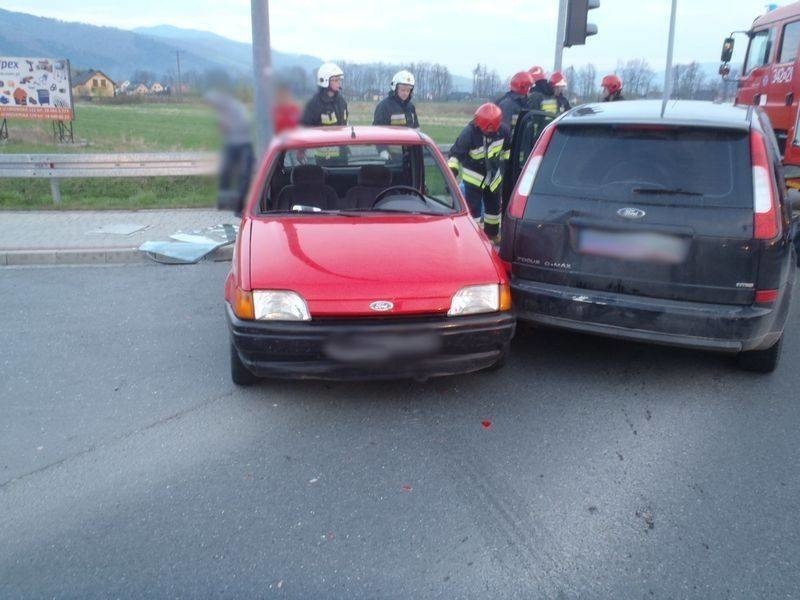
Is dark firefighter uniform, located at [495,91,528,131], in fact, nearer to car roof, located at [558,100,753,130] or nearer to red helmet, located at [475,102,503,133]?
red helmet, located at [475,102,503,133]

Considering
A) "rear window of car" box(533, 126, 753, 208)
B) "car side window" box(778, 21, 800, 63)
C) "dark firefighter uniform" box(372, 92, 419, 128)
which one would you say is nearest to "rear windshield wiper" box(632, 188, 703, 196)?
"rear window of car" box(533, 126, 753, 208)

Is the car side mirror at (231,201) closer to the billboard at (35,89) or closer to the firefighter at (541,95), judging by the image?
the firefighter at (541,95)

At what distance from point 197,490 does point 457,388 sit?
1761 millimetres

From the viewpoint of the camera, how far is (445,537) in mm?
2936

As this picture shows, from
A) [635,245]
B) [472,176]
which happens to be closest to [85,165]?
[472,176]

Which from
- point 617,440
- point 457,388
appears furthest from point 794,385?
point 457,388

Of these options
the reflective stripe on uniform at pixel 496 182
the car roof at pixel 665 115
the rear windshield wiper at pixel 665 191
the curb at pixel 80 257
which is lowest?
the curb at pixel 80 257

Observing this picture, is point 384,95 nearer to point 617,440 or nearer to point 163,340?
point 163,340

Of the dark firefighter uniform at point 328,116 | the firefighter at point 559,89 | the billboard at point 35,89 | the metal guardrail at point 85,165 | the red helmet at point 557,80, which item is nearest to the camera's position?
the dark firefighter uniform at point 328,116

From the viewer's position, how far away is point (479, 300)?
3994mm

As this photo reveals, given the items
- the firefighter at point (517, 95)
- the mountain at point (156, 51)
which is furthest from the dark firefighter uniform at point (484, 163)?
the mountain at point (156, 51)

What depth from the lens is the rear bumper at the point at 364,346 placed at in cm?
378

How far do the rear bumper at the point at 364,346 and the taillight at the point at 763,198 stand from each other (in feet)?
5.17

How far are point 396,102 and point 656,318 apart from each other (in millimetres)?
5414
